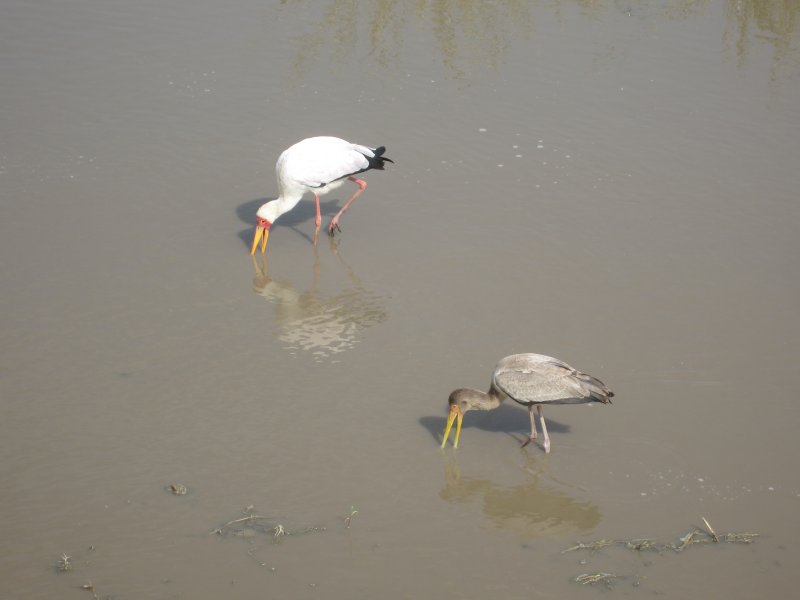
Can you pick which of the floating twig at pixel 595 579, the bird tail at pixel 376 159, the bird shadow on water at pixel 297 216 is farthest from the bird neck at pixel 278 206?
the floating twig at pixel 595 579

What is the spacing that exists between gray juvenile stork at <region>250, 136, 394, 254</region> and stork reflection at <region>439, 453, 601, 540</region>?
3.58m

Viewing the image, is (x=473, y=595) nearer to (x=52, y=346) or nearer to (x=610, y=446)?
(x=610, y=446)

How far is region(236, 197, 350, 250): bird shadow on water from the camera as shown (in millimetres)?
9641

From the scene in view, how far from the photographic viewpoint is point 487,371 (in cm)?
765

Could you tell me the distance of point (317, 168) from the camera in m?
9.52

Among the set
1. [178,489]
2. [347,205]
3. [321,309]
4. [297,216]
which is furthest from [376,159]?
[178,489]

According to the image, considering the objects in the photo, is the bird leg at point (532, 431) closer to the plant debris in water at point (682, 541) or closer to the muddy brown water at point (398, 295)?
the muddy brown water at point (398, 295)

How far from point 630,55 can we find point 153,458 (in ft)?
27.9

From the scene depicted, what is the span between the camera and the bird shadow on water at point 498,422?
708 centimetres

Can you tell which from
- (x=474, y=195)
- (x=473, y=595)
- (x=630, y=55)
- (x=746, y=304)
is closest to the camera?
(x=473, y=595)

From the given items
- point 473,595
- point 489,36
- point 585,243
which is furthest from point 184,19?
point 473,595

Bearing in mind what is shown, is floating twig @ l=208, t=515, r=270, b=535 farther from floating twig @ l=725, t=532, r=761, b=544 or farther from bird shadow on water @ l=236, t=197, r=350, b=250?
bird shadow on water @ l=236, t=197, r=350, b=250

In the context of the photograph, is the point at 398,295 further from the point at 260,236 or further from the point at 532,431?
the point at 532,431

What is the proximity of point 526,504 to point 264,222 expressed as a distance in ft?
12.9
